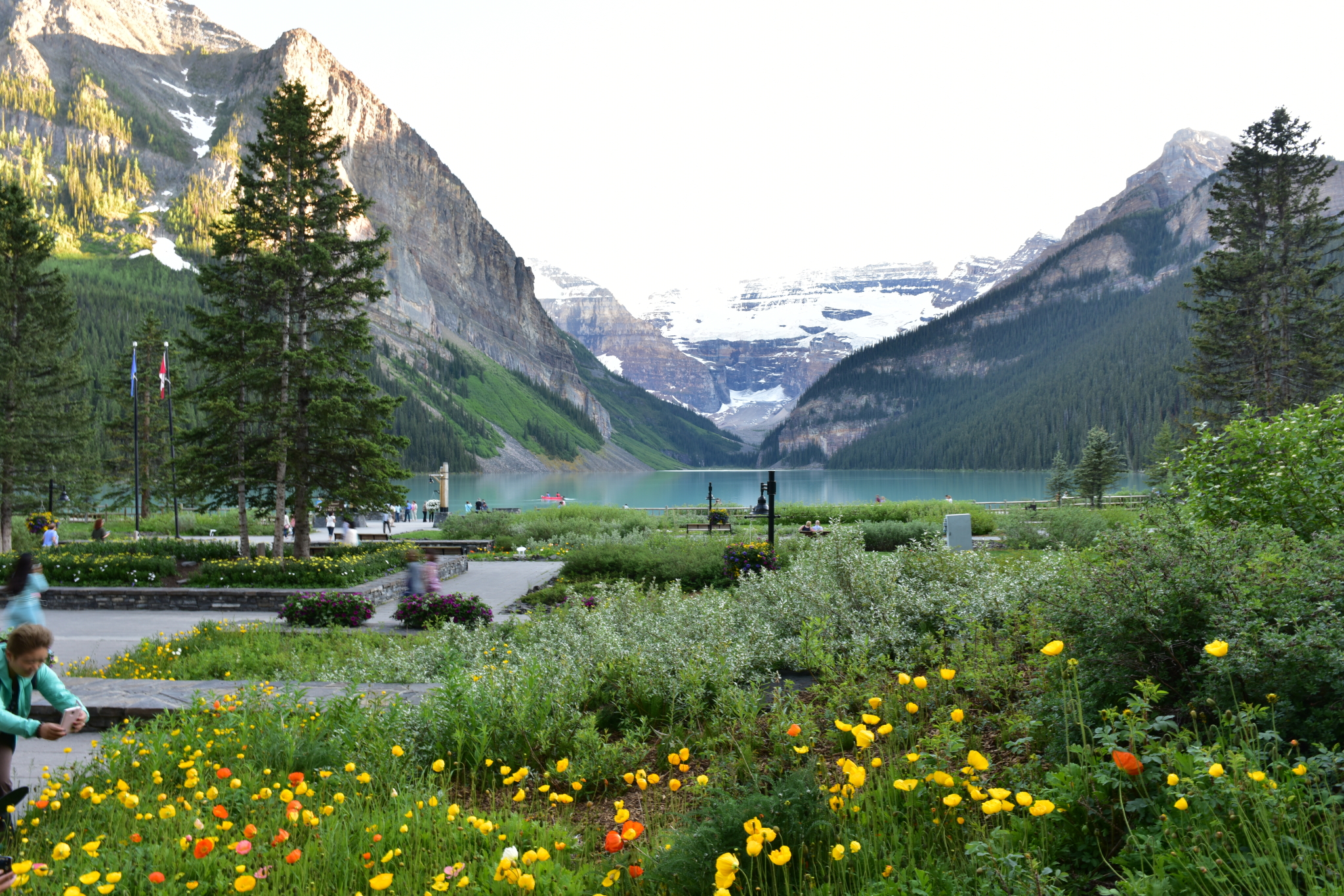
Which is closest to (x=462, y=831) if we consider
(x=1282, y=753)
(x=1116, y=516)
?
(x=1282, y=753)

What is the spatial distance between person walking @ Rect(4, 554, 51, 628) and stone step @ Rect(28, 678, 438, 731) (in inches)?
135

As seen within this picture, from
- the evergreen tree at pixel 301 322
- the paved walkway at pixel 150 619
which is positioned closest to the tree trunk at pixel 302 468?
the evergreen tree at pixel 301 322

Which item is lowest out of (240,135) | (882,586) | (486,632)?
(486,632)

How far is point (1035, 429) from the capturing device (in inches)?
6491

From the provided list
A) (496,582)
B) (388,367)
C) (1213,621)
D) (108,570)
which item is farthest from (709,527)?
(388,367)

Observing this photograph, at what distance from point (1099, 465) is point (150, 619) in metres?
45.9

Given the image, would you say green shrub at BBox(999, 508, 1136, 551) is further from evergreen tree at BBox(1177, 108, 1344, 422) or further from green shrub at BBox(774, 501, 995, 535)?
evergreen tree at BBox(1177, 108, 1344, 422)

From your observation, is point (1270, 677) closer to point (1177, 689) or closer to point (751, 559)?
point (1177, 689)

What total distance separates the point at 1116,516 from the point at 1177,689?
25452mm

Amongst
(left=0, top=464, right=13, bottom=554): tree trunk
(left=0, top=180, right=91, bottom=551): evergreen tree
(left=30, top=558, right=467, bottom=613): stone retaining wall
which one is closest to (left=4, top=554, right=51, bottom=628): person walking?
(left=30, top=558, right=467, bottom=613): stone retaining wall

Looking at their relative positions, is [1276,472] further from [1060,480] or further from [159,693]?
[1060,480]

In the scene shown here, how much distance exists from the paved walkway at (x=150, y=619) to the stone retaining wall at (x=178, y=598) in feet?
0.65

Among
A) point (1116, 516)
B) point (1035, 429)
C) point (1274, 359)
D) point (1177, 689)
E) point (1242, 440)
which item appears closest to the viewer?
point (1177, 689)

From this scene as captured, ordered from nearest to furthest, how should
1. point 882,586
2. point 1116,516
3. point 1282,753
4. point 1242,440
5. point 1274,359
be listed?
point 1282,753 → point 882,586 → point 1242,440 → point 1116,516 → point 1274,359
